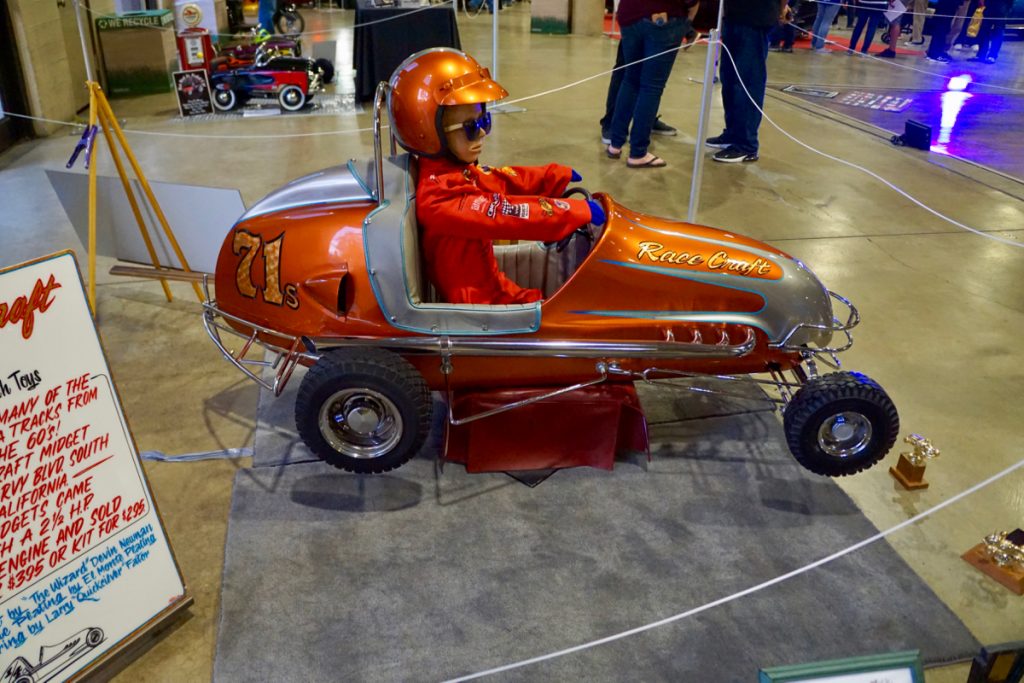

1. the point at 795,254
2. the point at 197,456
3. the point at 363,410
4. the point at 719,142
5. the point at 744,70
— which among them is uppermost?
the point at 744,70

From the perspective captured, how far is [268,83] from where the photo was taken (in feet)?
27.4

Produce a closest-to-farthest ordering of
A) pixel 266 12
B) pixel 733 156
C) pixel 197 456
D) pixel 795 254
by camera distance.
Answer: pixel 197 456, pixel 795 254, pixel 733 156, pixel 266 12

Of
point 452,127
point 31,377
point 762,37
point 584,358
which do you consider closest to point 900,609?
point 584,358

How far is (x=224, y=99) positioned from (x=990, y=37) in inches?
434

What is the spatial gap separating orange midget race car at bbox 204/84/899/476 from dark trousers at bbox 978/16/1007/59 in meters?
11.7

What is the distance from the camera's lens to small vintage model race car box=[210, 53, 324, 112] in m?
8.28

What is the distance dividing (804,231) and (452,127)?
11.2 ft

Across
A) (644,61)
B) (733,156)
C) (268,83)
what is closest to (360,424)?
(644,61)

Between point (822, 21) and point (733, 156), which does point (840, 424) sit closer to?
point (733, 156)

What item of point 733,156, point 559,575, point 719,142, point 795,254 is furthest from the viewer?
point 719,142

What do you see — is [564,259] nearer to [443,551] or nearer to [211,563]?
[443,551]

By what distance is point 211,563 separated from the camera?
2703 millimetres

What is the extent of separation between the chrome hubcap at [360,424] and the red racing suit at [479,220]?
0.50m

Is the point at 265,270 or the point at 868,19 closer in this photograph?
the point at 265,270
